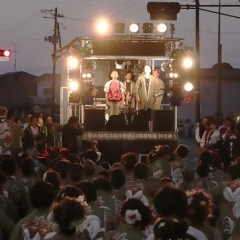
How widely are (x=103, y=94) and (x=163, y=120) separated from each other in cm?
361

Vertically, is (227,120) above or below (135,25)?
below

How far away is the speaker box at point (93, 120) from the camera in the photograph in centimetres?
1972

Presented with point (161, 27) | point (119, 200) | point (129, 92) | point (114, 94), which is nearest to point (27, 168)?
point (119, 200)

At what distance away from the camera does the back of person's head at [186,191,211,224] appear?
6406 mm

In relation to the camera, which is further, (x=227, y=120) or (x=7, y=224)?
(x=227, y=120)

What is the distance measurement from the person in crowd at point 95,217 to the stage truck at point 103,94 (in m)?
11.8

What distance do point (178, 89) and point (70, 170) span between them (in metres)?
11.5

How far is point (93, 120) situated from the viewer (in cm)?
1977

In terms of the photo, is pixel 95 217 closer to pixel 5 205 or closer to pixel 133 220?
pixel 133 220

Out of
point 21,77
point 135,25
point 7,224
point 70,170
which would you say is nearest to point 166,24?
point 135,25

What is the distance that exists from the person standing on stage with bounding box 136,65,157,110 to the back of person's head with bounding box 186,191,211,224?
49.1 feet

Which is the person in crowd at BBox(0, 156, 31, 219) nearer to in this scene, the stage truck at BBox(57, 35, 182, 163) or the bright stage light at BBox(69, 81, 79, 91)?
the stage truck at BBox(57, 35, 182, 163)

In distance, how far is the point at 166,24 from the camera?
21.9 meters

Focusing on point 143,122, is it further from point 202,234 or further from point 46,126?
point 202,234
